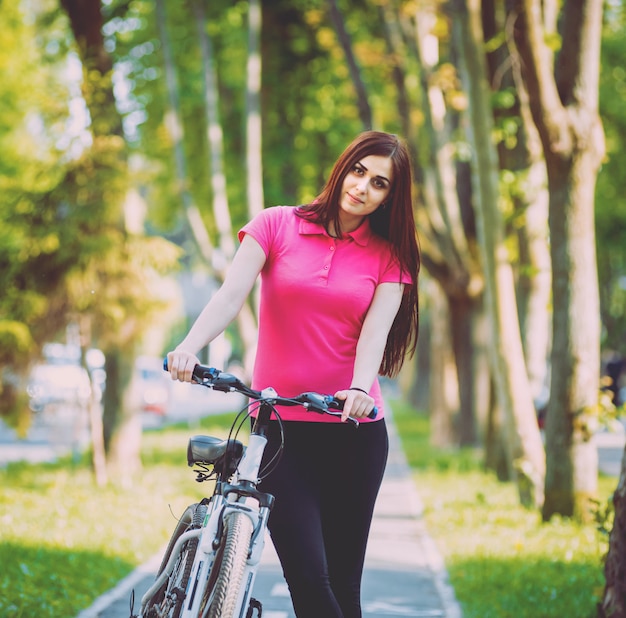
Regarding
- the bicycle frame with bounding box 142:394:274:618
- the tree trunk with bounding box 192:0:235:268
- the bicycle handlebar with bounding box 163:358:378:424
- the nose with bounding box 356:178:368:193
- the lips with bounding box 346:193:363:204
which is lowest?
the bicycle frame with bounding box 142:394:274:618

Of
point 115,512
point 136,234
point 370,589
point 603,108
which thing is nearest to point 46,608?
point 370,589

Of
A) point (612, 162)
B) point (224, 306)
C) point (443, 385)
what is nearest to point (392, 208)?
point (224, 306)

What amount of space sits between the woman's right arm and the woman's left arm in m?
0.39

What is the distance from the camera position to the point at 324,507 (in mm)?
3682

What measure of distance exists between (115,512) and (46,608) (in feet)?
14.5

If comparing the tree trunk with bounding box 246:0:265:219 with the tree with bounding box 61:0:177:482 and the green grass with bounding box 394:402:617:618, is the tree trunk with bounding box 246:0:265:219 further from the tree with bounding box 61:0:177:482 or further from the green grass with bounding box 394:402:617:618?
the green grass with bounding box 394:402:617:618

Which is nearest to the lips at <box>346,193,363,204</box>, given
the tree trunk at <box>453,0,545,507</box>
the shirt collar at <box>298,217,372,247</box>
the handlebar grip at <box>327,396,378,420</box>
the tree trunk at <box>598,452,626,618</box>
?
the shirt collar at <box>298,217,372,247</box>

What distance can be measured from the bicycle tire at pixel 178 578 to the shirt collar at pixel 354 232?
0.97 metres

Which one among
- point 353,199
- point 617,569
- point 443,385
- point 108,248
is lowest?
point 443,385

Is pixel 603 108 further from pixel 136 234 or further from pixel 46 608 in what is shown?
pixel 46 608

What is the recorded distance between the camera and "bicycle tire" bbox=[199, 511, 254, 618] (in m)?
3.11

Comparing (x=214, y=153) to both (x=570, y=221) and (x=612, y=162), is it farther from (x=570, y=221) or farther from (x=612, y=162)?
(x=612, y=162)

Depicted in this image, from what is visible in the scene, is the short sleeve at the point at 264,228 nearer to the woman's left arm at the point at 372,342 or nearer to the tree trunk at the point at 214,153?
the woman's left arm at the point at 372,342

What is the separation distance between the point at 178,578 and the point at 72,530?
5676mm
